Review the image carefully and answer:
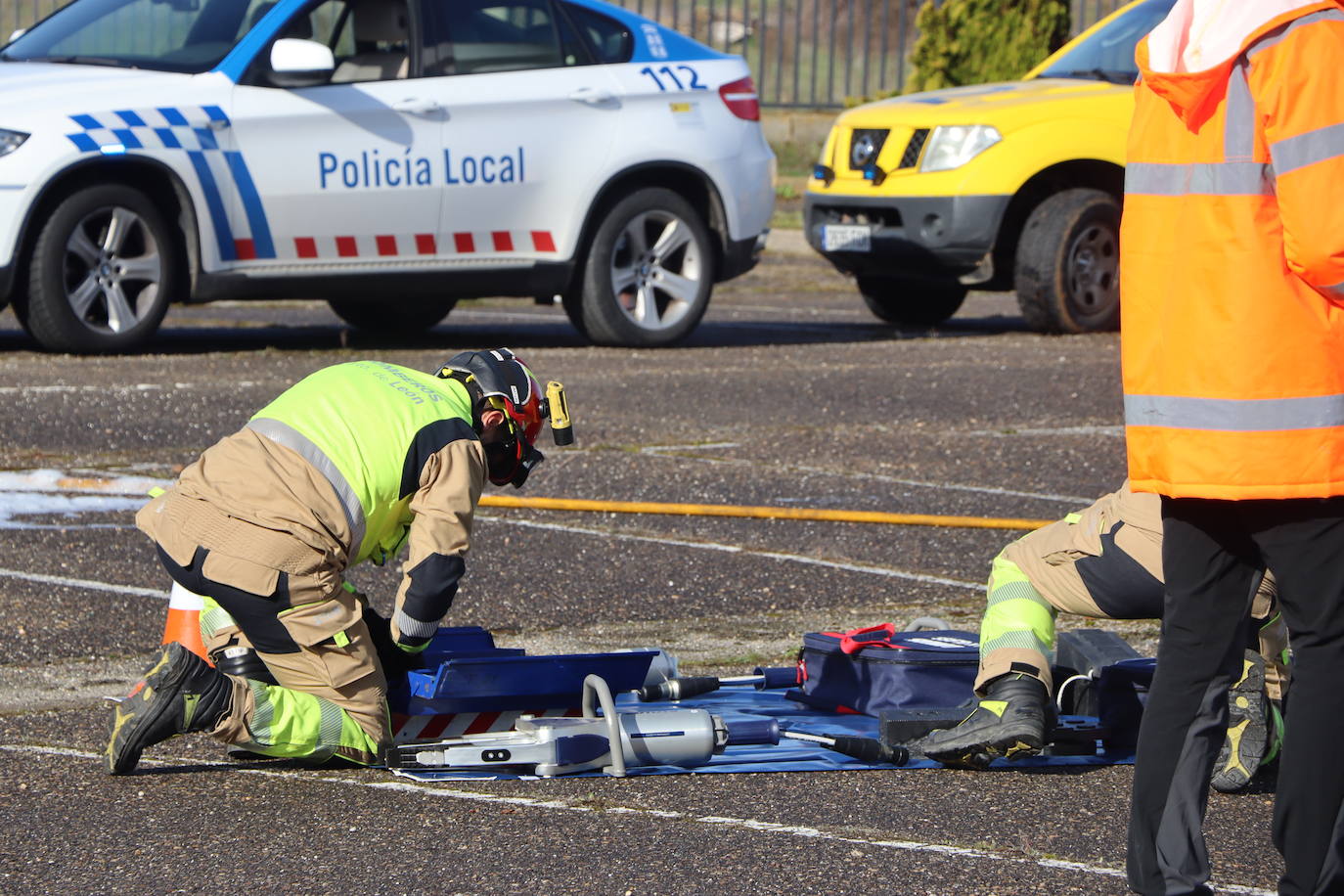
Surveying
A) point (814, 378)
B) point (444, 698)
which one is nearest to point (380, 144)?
point (814, 378)

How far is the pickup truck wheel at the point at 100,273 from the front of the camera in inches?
376

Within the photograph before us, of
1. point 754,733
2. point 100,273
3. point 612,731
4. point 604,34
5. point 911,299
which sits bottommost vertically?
point 911,299

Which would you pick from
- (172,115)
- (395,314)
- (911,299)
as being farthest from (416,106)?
(911,299)

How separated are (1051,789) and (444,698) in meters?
1.36

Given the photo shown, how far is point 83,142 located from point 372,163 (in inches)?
57.0

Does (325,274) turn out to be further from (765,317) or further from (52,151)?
(765,317)

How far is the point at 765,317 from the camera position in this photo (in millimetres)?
13703

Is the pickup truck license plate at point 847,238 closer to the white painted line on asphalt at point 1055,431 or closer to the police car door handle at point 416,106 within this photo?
the police car door handle at point 416,106

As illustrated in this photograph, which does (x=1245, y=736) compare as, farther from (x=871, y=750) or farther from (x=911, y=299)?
(x=911, y=299)

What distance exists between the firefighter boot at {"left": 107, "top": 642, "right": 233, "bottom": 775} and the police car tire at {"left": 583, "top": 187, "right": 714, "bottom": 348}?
22.4 ft

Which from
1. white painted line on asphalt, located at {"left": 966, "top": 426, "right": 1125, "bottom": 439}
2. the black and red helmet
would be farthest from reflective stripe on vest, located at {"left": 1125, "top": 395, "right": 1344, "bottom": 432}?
white painted line on asphalt, located at {"left": 966, "top": 426, "right": 1125, "bottom": 439}

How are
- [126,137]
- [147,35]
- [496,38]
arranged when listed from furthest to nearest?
1. [496,38]
2. [147,35]
3. [126,137]

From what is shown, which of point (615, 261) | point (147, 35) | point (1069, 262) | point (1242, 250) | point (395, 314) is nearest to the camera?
point (1242, 250)

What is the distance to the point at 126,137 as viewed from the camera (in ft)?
31.6
